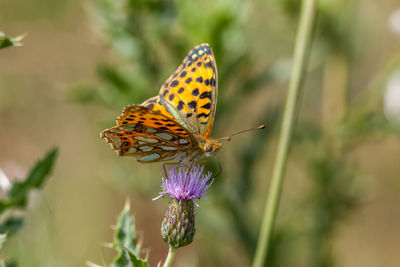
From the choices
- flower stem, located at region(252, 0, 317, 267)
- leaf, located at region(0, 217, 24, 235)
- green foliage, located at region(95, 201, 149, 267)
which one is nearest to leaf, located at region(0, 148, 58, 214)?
leaf, located at region(0, 217, 24, 235)

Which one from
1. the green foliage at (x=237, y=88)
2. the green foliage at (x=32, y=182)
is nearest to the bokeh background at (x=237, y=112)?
the green foliage at (x=237, y=88)

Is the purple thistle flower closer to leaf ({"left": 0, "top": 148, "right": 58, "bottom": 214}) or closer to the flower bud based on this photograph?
the flower bud

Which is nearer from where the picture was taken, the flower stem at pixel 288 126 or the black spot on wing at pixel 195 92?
the flower stem at pixel 288 126

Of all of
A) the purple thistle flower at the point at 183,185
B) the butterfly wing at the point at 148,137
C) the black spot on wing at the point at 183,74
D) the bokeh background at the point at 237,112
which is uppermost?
the bokeh background at the point at 237,112

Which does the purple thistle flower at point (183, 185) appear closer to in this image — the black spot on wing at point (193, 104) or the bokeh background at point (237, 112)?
the black spot on wing at point (193, 104)

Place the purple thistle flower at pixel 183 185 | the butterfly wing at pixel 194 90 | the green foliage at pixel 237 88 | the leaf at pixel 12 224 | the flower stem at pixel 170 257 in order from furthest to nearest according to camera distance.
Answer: the green foliage at pixel 237 88 < the butterfly wing at pixel 194 90 < the leaf at pixel 12 224 < the purple thistle flower at pixel 183 185 < the flower stem at pixel 170 257

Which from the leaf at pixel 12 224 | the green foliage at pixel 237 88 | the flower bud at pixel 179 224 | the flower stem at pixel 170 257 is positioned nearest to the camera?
the flower stem at pixel 170 257

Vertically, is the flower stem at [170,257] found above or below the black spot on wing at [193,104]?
below

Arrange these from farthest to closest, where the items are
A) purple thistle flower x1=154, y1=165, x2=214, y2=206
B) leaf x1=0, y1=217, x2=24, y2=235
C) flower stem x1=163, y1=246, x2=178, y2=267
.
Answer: leaf x1=0, y1=217, x2=24, y2=235 → purple thistle flower x1=154, y1=165, x2=214, y2=206 → flower stem x1=163, y1=246, x2=178, y2=267

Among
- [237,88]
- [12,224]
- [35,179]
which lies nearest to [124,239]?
[35,179]

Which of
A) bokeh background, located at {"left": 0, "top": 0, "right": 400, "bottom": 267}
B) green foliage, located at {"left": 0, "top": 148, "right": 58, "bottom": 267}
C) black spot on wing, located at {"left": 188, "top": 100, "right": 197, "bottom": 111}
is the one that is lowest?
green foliage, located at {"left": 0, "top": 148, "right": 58, "bottom": 267}
